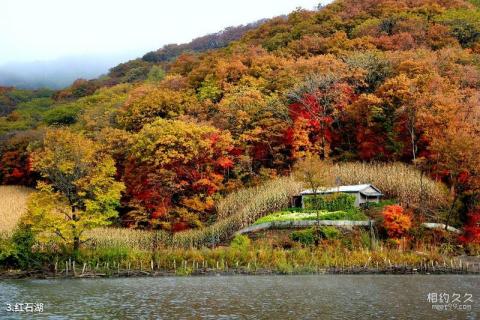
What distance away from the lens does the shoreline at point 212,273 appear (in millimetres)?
33125

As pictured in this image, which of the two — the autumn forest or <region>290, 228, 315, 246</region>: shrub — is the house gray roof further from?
<region>290, 228, 315, 246</region>: shrub

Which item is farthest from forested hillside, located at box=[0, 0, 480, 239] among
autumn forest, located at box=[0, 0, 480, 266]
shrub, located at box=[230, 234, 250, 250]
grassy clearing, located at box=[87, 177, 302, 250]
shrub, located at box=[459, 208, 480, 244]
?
shrub, located at box=[230, 234, 250, 250]

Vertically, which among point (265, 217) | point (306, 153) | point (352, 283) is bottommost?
point (352, 283)

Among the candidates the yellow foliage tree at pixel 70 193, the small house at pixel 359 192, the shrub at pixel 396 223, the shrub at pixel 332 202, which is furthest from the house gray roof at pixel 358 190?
the yellow foliage tree at pixel 70 193

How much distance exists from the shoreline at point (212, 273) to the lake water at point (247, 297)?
1424 millimetres

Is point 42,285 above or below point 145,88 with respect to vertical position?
below

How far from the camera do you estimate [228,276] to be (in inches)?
1330

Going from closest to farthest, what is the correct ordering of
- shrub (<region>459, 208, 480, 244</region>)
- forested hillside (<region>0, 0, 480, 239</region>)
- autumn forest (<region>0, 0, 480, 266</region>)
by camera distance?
shrub (<region>459, 208, 480, 244</region>), autumn forest (<region>0, 0, 480, 266</region>), forested hillside (<region>0, 0, 480, 239</region>)

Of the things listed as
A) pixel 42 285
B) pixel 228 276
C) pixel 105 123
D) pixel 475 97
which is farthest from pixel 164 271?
pixel 105 123

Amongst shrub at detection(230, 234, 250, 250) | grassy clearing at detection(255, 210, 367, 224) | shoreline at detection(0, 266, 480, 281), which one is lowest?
shoreline at detection(0, 266, 480, 281)

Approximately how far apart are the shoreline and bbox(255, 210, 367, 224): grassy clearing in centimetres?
810

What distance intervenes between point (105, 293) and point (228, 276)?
8963mm

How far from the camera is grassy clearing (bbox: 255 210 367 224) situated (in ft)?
137

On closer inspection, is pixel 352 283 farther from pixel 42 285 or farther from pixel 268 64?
pixel 268 64
